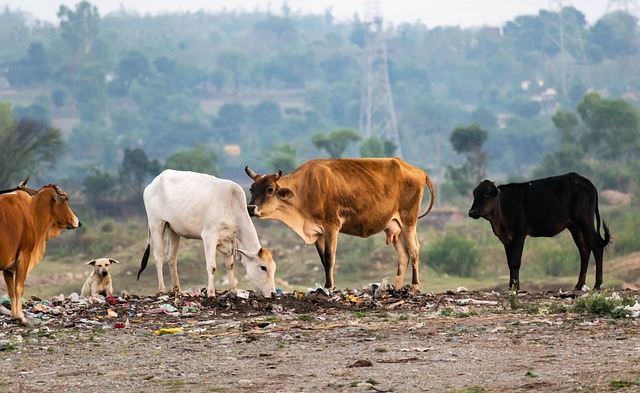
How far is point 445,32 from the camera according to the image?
166 metres

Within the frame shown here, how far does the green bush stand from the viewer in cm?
3534

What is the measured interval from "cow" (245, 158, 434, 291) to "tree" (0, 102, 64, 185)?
36615 millimetres

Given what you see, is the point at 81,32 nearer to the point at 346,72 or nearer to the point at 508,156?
the point at 346,72

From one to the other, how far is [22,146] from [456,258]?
24577 mm

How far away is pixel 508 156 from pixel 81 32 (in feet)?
159

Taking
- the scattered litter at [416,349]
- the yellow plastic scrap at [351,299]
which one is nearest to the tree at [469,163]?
the yellow plastic scrap at [351,299]

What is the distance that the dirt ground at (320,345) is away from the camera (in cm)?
929

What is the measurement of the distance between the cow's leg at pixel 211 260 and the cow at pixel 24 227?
1476mm

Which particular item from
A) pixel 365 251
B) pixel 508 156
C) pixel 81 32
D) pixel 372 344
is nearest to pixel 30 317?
pixel 372 344

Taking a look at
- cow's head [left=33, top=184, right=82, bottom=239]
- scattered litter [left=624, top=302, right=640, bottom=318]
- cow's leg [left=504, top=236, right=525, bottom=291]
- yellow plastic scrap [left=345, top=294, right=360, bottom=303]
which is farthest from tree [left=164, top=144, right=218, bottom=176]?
scattered litter [left=624, top=302, right=640, bottom=318]

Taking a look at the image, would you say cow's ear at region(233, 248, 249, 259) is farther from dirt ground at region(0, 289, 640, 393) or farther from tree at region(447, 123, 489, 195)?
tree at region(447, 123, 489, 195)

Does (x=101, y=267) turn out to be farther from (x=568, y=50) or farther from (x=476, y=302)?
(x=568, y=50)

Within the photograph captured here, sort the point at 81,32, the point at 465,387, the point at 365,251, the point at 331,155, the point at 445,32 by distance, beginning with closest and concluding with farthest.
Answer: the point at 465,387
the point at 365,251
the point at 331,155
the point at 81,32
the point at 445,32

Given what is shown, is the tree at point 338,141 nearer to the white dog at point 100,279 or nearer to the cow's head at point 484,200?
the cow's head at point 484,200
